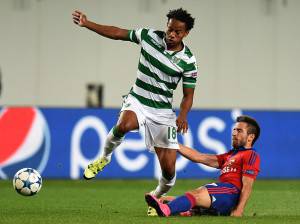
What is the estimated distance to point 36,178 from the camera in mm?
9180

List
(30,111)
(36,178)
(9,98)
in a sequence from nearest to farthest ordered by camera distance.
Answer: (36,178) < (30,111) < (9,98)

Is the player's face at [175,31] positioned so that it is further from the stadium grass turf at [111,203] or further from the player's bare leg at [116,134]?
the stadium grass turf at [111,203]

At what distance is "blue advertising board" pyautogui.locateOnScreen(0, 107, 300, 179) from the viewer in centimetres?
1480

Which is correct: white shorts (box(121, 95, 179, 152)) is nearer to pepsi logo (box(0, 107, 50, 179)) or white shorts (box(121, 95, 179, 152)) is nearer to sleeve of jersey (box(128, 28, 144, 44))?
sleeve of jersey (box(128, 28, 144, 44))

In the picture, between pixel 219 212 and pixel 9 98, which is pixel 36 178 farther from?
pixel 9 98

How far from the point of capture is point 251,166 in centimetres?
853

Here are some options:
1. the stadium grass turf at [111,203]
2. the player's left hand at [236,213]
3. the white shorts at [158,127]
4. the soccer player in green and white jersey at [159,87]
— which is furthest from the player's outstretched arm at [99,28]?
the player's left hand at [236,213]

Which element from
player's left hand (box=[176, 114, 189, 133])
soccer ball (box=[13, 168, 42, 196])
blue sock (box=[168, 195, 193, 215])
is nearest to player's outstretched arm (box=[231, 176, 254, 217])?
blue sock (box=[168, 195, 193, 215])

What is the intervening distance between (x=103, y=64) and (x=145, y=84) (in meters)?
10.5

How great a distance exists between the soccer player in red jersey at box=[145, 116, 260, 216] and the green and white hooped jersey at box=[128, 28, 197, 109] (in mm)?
751

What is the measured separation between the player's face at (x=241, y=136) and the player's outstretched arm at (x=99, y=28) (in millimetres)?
1478

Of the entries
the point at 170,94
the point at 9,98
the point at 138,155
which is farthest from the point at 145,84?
the point at 9,98

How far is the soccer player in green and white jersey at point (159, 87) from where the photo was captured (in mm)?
9094

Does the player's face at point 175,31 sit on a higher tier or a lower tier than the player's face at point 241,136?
higher
